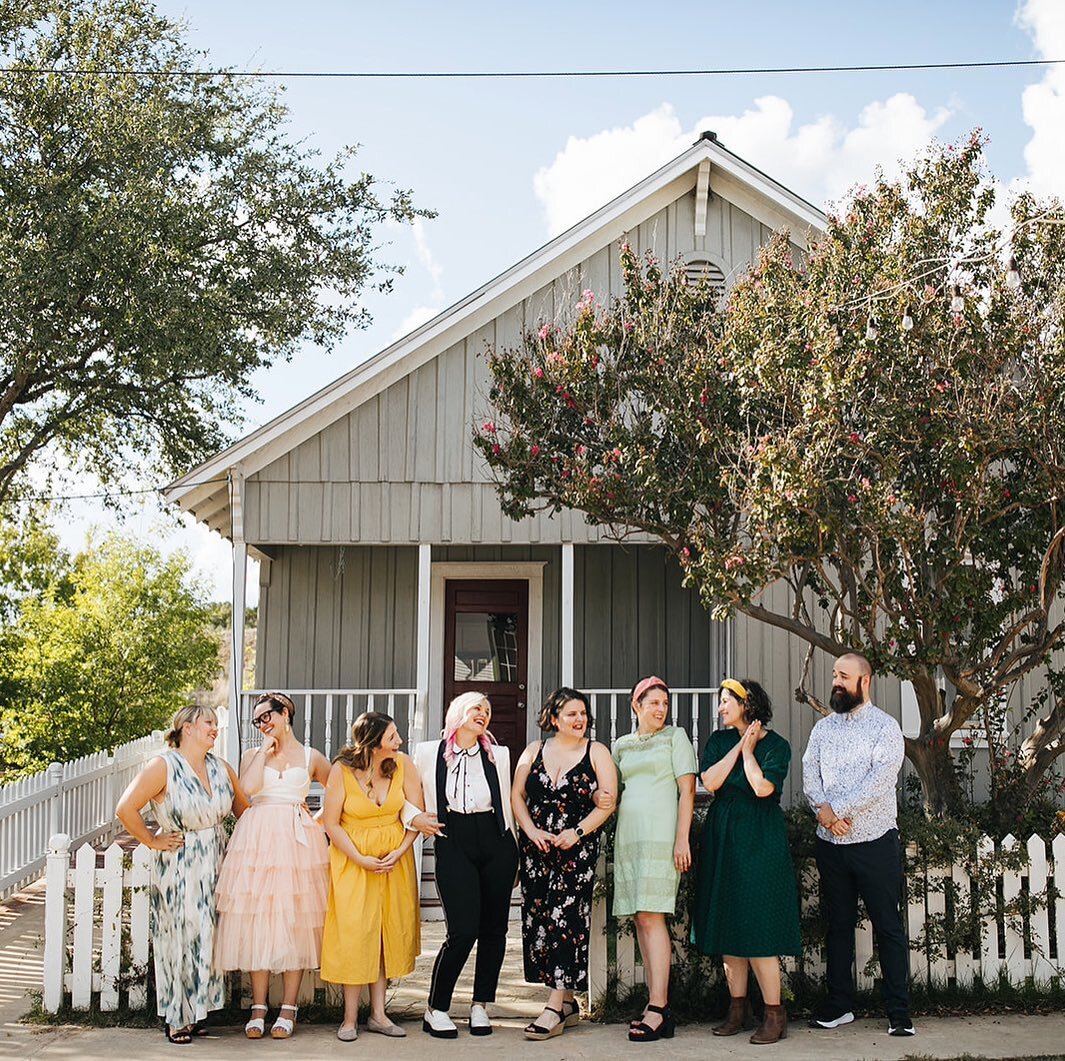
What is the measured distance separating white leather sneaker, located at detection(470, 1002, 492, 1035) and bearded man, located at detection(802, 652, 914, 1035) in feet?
5.73

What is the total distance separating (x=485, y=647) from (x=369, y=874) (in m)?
6.76

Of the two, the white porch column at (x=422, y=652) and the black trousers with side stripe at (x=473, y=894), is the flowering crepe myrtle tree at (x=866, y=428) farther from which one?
the white porch column at (x=422, y=652)

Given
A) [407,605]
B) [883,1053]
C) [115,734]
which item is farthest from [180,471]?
[883,1053]

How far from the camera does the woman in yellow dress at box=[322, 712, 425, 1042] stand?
644cm

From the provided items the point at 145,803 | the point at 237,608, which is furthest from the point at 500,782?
the point at 237,608

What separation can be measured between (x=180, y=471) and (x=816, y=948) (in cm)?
1585

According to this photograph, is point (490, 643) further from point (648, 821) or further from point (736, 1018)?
point (736, 1018)

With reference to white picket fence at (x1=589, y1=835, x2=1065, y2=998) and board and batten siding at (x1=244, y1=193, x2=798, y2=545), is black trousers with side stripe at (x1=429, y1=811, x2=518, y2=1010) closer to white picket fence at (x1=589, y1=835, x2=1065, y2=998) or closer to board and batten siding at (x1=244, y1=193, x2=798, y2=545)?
white picket fence at (x1=589, y1=835, x2=1065, y2=998)

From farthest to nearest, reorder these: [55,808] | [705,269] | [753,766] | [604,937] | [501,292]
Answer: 1. [705,269]
2. [501,292]
3. [55,808]
4. [604,937]
5. [753,766]

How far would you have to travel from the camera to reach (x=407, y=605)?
43.3ft

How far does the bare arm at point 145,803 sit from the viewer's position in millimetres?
6277

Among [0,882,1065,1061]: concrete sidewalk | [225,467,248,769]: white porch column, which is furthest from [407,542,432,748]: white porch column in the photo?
[0,882,1065,1061]: concrete sidewalk

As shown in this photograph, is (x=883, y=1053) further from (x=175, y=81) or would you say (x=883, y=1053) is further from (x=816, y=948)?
(x=175, y=81)

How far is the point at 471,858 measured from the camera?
6508mm
